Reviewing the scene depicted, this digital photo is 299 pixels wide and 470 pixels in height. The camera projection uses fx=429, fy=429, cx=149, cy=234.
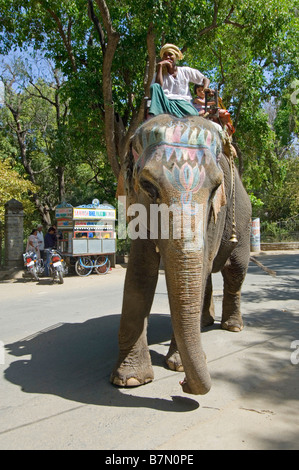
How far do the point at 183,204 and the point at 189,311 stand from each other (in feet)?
2.64

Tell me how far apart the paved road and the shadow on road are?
0.4 inches

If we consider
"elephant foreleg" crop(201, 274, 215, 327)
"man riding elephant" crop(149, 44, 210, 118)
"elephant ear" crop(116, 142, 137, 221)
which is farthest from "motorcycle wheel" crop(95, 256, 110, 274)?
"elephant ear" crop(116, 142, 137, 221)

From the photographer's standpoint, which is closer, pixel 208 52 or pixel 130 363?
pixel 130 363

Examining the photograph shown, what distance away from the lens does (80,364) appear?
15.6 feet

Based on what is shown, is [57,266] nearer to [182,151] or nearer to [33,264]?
[33,264]

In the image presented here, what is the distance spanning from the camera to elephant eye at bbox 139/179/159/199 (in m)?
3.41

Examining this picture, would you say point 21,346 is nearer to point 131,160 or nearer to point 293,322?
point 131,160

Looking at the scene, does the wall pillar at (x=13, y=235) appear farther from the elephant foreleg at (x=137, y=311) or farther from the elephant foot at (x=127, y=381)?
the elephant foot at (x=127, y=381)

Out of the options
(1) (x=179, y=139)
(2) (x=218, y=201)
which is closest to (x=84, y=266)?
(2) (x=218, y=201)

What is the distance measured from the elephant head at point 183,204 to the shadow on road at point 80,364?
0.76 m

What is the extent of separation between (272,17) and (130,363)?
12.7 m

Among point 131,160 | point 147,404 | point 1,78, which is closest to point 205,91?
point 131,160

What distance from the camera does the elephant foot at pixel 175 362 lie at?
174 inches

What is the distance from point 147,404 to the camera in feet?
11.9
